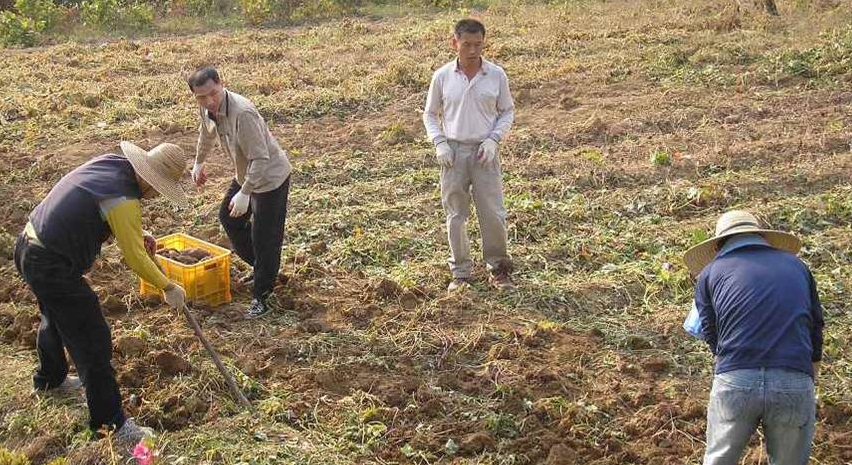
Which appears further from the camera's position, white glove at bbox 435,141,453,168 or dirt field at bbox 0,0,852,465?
white glove at bbox 435,141,453,168

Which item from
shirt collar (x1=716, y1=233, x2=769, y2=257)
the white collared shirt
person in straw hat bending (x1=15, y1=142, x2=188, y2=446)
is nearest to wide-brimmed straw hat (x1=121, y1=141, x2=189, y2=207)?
person in straw hat bending (x1=15, y1=142, x2=188, y2=446)

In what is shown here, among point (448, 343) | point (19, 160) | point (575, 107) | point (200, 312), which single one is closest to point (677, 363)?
point (448, 343)

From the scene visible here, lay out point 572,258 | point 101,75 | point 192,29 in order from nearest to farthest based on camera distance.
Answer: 1. point 572,258
2. point 101,75
3. point 192,29

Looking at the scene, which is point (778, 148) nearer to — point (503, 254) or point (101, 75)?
point (503, 254)

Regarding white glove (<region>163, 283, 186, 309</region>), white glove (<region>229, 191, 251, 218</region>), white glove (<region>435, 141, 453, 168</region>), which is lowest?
white glove (<region>163, 283, 186, 309</region>)

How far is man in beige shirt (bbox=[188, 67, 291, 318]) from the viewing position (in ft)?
17.3

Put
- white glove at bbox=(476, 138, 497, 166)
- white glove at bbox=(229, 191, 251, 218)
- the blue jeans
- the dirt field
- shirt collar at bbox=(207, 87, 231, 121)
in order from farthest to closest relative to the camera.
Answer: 1. white glove at bbox=(476, 138, 497, 166)
2. white glove at bbox=(229, 191, 251, 218)
3. shirt collar at bbox=(207, 87, 231, 121)
4. the dirt field
5. the blue jeans

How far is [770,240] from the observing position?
3.89 meters

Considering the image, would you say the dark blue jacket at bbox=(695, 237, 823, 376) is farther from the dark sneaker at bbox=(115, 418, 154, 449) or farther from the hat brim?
the dark sneaker at bbox=(115, 418, 154, 449)

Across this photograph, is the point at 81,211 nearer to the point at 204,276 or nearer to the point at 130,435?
the point at 130,435

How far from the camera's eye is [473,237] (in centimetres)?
695

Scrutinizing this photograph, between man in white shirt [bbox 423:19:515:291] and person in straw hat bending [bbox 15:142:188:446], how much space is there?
1922mm

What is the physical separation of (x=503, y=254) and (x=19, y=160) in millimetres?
5068

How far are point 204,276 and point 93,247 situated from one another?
5.12 feet
